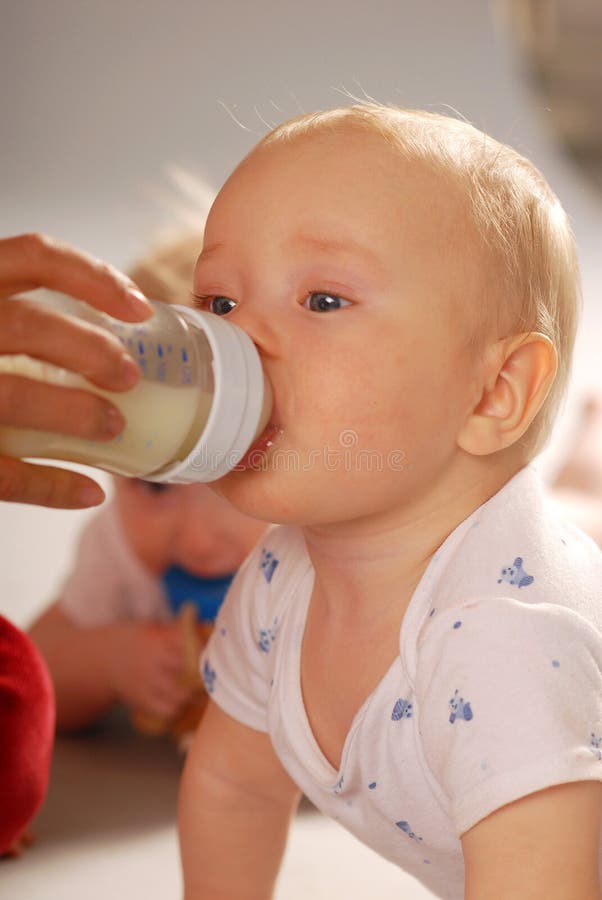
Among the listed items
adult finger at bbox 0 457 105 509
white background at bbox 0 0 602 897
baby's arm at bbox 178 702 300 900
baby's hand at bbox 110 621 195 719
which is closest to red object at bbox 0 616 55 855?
baby's arm at bbox 178 702 300 900

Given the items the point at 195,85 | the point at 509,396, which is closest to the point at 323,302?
the point at 509,396

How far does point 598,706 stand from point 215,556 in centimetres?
70

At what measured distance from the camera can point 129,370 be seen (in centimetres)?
58

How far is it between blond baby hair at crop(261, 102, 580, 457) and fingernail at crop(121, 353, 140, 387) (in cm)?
23

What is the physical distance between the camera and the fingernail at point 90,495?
626 mm

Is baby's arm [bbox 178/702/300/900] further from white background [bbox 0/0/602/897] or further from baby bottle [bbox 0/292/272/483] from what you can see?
white background [bbox 0/0/602/897]

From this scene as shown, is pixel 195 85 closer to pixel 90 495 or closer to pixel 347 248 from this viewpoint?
pixel 347 248

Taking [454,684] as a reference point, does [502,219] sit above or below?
above

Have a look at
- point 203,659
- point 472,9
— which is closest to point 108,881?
point 203,659

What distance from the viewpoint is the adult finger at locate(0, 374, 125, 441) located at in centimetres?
56

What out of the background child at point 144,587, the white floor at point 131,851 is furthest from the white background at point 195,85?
the white floor at point 131,851

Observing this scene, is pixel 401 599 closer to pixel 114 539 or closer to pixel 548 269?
pixel 548 269

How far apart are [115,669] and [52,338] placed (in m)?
0.77

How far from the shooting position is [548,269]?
0.76 meters
